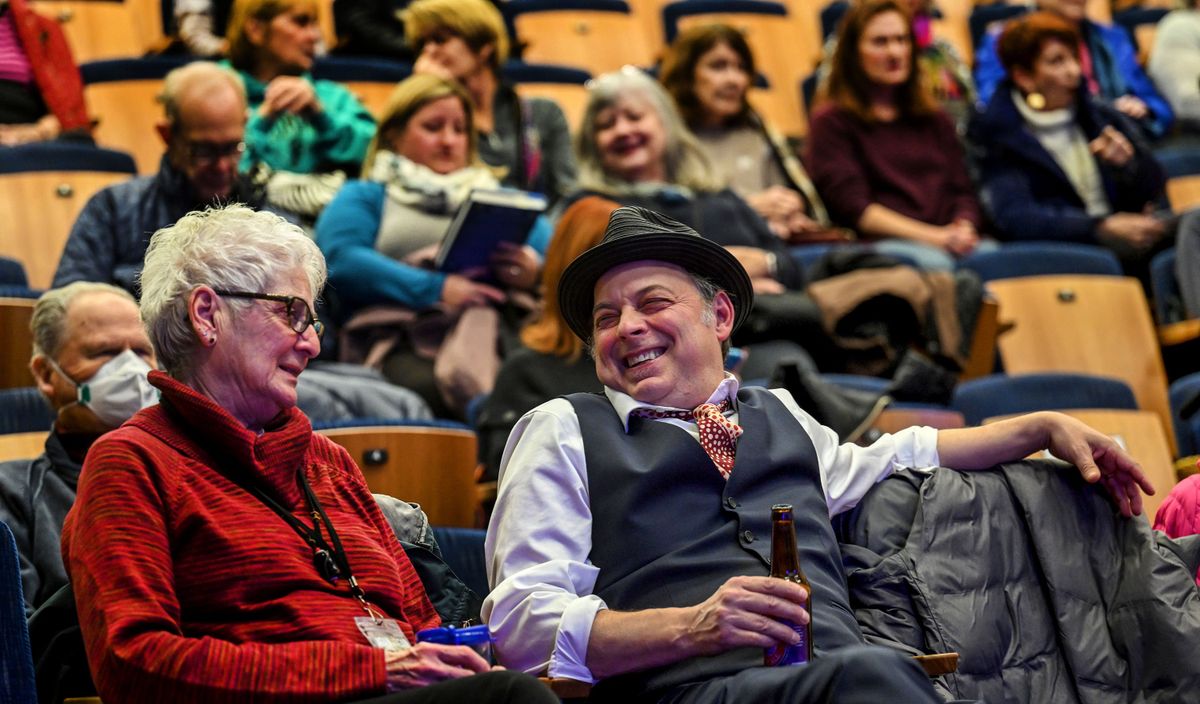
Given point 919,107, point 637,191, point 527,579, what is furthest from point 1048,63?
point 527,579

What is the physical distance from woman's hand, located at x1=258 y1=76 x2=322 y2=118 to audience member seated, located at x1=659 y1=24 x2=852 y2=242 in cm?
122

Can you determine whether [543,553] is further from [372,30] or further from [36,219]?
[372,30]

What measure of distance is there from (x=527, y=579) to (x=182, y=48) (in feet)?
11.9

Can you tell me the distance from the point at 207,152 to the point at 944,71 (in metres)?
3.18

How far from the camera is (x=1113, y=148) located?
5.22 m

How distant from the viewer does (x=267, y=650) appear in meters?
1.83

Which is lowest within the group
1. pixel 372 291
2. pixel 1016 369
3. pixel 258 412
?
pixel 1016 369

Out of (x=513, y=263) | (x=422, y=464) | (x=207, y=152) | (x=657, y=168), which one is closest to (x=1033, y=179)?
(x=657, y=168)

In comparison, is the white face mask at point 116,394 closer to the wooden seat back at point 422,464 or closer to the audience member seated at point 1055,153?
the wooden seat back at point 422,464

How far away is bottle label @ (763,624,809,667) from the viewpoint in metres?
1.99

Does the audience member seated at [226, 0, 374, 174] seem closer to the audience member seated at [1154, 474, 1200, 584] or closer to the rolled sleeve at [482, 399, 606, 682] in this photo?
the rolled sleeve at [482, 399, 606, 682]

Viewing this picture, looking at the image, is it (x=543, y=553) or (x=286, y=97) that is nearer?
(x=543, y=553)

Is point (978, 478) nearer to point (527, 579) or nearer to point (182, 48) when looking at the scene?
point (527, 579)

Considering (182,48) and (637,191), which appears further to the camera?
(182,48)
